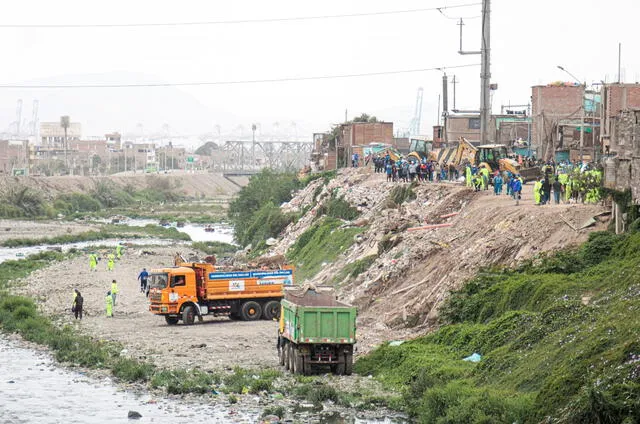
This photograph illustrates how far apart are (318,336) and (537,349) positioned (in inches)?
221

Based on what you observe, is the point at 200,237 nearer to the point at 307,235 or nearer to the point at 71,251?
the point at 71,251

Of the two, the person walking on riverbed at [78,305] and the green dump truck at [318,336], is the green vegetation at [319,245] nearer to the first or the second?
the person walking on riverbed at [78,305]

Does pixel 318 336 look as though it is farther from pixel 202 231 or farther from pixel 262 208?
pixel 202 231

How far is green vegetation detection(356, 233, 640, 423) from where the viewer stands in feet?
60.5

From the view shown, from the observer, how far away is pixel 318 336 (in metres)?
26.1

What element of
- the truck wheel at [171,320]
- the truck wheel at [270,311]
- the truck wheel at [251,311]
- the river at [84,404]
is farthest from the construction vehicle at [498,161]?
the river at [84,404]

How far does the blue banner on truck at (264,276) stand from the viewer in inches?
1478

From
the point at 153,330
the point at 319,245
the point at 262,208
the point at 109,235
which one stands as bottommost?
the point at 109,235

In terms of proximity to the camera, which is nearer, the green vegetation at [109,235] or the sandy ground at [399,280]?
the sandy ground at [399,280]

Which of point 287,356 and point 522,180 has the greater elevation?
point 522,180

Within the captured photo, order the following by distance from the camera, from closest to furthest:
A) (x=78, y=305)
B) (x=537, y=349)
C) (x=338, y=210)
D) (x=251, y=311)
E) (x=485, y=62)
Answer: (x=537, y=349) < (x=251, y=311) < (x=78, y=305) < (x=485, y=62) < (x=338, y=210)

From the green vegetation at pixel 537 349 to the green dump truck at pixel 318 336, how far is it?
4.07 feet

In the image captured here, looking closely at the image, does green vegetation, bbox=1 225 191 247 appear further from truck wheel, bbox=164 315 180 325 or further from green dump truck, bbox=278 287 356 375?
green dump truck, bbox=278 287 356 375

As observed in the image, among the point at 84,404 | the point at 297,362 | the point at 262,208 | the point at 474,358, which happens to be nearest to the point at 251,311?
the point at 297,362
